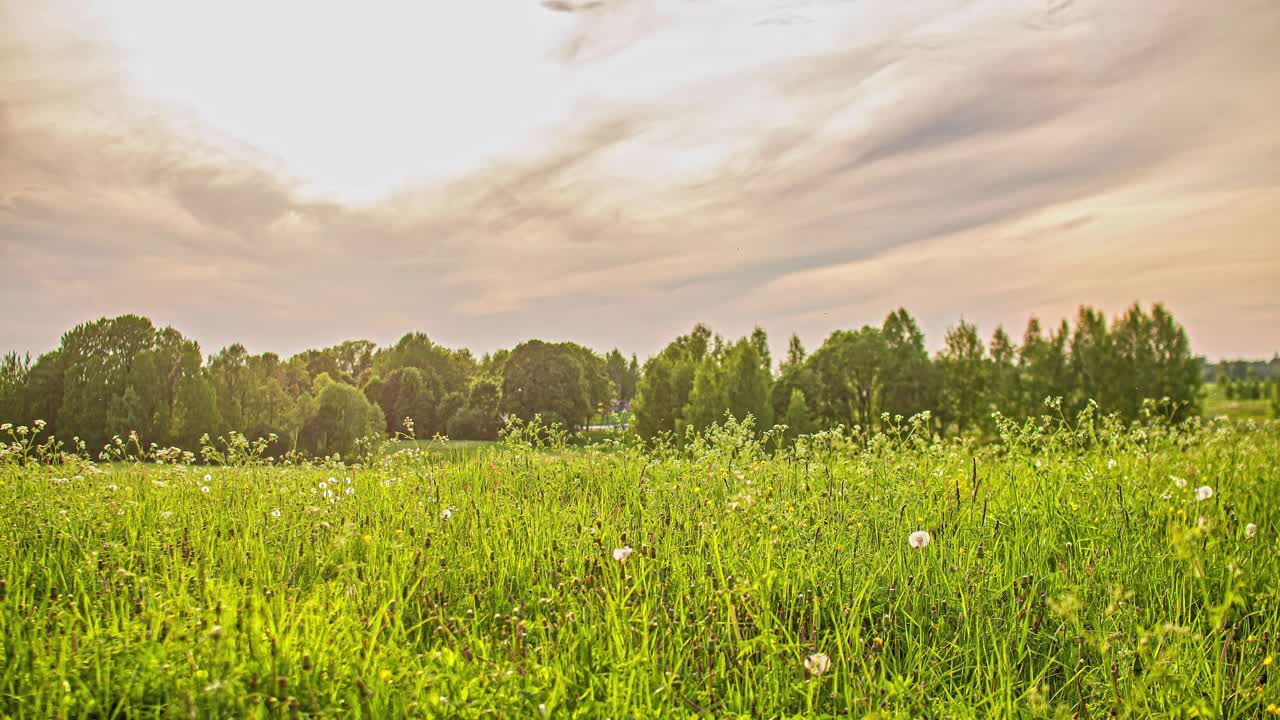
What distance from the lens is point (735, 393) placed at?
97.9 ft

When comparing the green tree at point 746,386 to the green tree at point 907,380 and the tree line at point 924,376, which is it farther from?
the green tree at point 907,380

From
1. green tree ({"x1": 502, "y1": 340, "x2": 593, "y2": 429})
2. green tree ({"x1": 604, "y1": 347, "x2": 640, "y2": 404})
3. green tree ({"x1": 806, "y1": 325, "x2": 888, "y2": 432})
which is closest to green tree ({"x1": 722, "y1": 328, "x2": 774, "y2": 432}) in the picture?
green tree ({"x1": 806, "y1": 325, "x2": 888, "y2": 432})

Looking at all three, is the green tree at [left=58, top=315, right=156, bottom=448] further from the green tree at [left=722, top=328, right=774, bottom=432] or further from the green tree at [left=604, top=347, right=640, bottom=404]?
the green tree at [left=604, top=347, right=640, bottom=404]

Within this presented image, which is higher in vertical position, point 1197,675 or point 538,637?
point 538,637

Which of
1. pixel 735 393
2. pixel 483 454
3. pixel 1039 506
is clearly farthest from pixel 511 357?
pixel 1039 506

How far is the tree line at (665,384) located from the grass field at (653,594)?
14.0 meters

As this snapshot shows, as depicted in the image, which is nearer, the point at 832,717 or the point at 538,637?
the point at 832,717

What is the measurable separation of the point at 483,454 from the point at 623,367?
83352mm

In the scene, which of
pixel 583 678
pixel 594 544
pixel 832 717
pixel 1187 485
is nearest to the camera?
pixel 832 717

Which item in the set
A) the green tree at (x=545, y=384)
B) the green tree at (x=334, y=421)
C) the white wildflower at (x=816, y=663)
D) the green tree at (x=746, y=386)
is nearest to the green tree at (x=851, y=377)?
the green tree at (x=746, y=386)

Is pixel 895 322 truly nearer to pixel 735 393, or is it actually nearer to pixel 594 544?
pixel 735 393

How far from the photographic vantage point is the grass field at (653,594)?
2.83m

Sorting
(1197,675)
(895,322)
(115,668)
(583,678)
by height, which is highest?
(895,322)

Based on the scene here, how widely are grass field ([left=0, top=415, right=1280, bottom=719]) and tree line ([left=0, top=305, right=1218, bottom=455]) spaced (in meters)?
14.0
